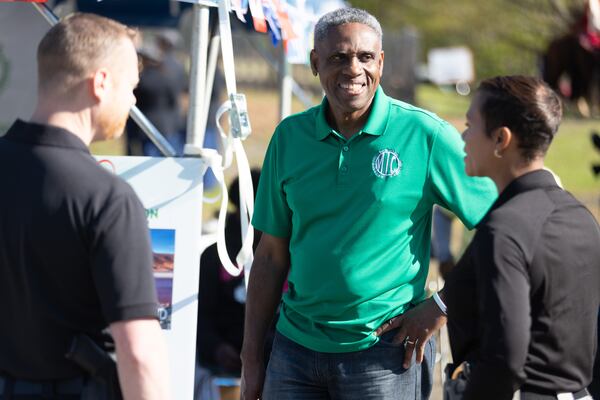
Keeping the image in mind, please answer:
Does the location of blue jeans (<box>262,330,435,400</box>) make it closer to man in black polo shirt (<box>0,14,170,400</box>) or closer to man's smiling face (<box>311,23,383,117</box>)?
man's smiling face (<box>311,23,383,117</box>)

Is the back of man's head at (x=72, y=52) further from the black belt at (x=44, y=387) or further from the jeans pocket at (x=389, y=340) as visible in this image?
the jeans pocket at (x=389, y=340)

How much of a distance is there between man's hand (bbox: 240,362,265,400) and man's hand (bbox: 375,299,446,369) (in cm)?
54

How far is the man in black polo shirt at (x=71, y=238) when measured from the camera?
2502 millimetres

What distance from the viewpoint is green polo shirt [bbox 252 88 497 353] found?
338 cm

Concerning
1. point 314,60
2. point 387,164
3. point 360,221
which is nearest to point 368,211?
point 360,221

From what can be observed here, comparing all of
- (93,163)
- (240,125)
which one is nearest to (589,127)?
(240,125)

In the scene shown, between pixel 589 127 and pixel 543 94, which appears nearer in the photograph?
pixel 543 94

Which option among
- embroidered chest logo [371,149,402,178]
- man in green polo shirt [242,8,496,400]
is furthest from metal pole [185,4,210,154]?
embroidered chest logo [371,149,402,178]

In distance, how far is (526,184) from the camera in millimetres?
2805

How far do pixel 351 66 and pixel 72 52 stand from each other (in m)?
1.14

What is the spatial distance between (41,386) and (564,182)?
44.2 feet

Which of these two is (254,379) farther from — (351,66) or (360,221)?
(351,66)

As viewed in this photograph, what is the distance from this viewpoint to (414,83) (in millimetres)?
21969

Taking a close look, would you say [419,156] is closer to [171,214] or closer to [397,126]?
[397,126]
